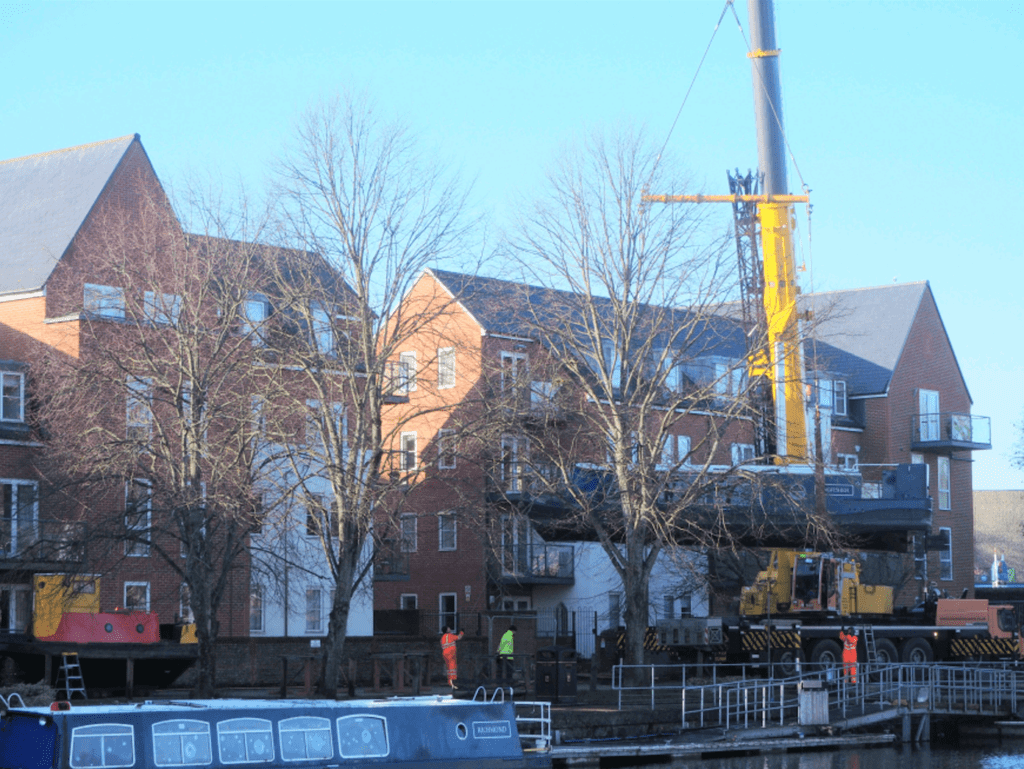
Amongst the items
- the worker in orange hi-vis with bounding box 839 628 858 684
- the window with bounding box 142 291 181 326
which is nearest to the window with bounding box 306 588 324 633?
the window with bounding box 142 291 181 326

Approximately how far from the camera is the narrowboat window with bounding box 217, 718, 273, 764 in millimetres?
17531

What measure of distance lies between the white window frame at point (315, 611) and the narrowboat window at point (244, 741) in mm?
23113

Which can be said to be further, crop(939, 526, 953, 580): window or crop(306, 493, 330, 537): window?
crop(939, 526, 953, 580): window

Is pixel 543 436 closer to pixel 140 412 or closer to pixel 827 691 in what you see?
pixel 827 691

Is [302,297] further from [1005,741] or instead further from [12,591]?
[1005,741]

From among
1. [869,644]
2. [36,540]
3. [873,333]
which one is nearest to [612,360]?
[869,644]

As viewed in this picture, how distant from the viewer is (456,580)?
47.5m

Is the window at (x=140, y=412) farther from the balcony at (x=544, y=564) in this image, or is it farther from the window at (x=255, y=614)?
the balcony at (x=544, y=564)

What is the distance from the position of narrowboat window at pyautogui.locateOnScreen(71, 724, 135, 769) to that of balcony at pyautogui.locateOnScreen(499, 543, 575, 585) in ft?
94.3

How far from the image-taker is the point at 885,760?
29312 millimetres

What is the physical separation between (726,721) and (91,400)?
49.3ft

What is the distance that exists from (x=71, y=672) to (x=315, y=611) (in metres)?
13.2

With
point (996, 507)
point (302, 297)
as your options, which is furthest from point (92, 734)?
point (996, 507)

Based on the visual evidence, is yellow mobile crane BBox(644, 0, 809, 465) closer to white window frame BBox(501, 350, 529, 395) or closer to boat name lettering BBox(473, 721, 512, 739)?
white window frame BBox(501, 350, 529, 395)
